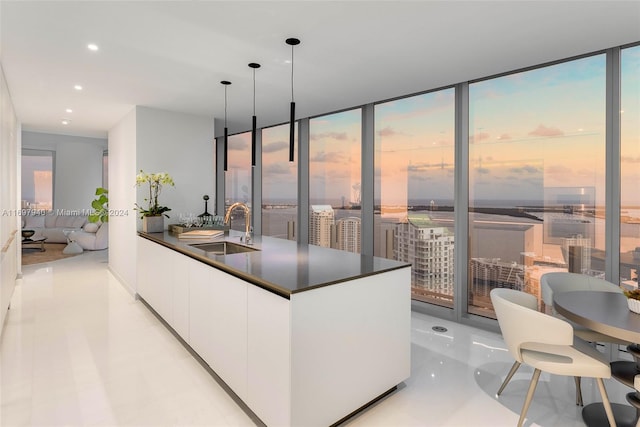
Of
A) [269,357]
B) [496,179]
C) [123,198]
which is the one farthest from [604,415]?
[123,198]

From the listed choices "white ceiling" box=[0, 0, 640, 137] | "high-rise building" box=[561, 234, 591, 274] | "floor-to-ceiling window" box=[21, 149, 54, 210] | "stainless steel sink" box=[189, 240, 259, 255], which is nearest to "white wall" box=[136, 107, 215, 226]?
"white ceiling" box=[0, 0, 640, 137]

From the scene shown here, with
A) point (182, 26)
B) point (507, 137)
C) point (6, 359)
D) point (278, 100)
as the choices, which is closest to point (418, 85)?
point (507, 137)

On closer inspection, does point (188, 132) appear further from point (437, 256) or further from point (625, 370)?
point (625, 370)

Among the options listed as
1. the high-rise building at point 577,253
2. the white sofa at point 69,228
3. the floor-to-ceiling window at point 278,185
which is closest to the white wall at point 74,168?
the white sofa at point 69,228

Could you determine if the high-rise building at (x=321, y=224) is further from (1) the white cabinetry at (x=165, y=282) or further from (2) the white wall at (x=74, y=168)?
(2) the white wall at (x=74, y=168)

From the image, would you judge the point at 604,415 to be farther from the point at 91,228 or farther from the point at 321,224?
the point at 91,228

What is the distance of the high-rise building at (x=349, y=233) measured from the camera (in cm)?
490

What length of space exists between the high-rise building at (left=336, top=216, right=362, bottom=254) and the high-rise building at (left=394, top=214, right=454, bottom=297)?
1.96ft

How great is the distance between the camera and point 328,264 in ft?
7.83

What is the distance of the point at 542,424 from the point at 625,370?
61 cm

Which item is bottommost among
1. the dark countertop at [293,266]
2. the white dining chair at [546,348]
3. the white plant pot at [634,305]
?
the white dining chair at [546,348]

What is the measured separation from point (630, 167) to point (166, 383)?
3.97 metres

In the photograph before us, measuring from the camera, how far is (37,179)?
939cm

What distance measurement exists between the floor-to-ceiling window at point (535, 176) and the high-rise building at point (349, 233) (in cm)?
154
